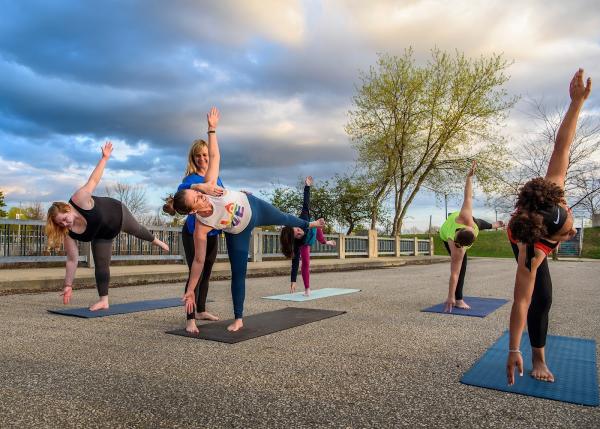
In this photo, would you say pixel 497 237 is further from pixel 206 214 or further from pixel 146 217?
pixel 206 214

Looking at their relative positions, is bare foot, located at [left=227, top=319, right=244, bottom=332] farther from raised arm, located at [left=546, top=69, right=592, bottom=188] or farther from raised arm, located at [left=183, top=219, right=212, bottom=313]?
raised arm, located at [left=546, top=69, right=592, bottom=188]

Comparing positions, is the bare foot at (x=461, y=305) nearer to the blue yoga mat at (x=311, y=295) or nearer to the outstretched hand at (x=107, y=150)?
the blue yoga mat at (x=311, y=295)

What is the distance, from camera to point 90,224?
217 inches

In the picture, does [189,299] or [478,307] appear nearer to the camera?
[189,299]

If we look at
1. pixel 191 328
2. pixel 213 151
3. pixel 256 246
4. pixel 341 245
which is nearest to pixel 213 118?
pixel 213 151

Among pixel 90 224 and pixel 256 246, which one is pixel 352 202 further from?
pixel 90 224

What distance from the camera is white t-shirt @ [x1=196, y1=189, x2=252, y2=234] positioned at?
416cm

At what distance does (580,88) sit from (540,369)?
197 centimetres

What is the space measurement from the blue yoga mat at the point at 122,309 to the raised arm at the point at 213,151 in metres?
2.61

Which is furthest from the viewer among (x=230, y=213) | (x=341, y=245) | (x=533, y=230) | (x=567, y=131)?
(x=341, y=245)

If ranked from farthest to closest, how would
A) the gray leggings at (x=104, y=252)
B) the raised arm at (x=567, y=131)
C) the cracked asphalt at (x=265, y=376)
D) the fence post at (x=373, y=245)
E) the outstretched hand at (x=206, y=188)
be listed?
the fence post at (x=373, y=245)
the gray leggings at (x=104, y=252)
the outstretched hand at (x=206, y=188)
the raised arm at (x=567, y=131)
the cracked asphalt at (x=265, y=376)

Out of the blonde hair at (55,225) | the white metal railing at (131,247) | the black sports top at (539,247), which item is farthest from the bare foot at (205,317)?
the white metal railing at (131,247)

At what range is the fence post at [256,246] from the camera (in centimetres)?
1730

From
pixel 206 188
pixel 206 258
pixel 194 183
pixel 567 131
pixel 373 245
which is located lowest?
pixel 373 245
